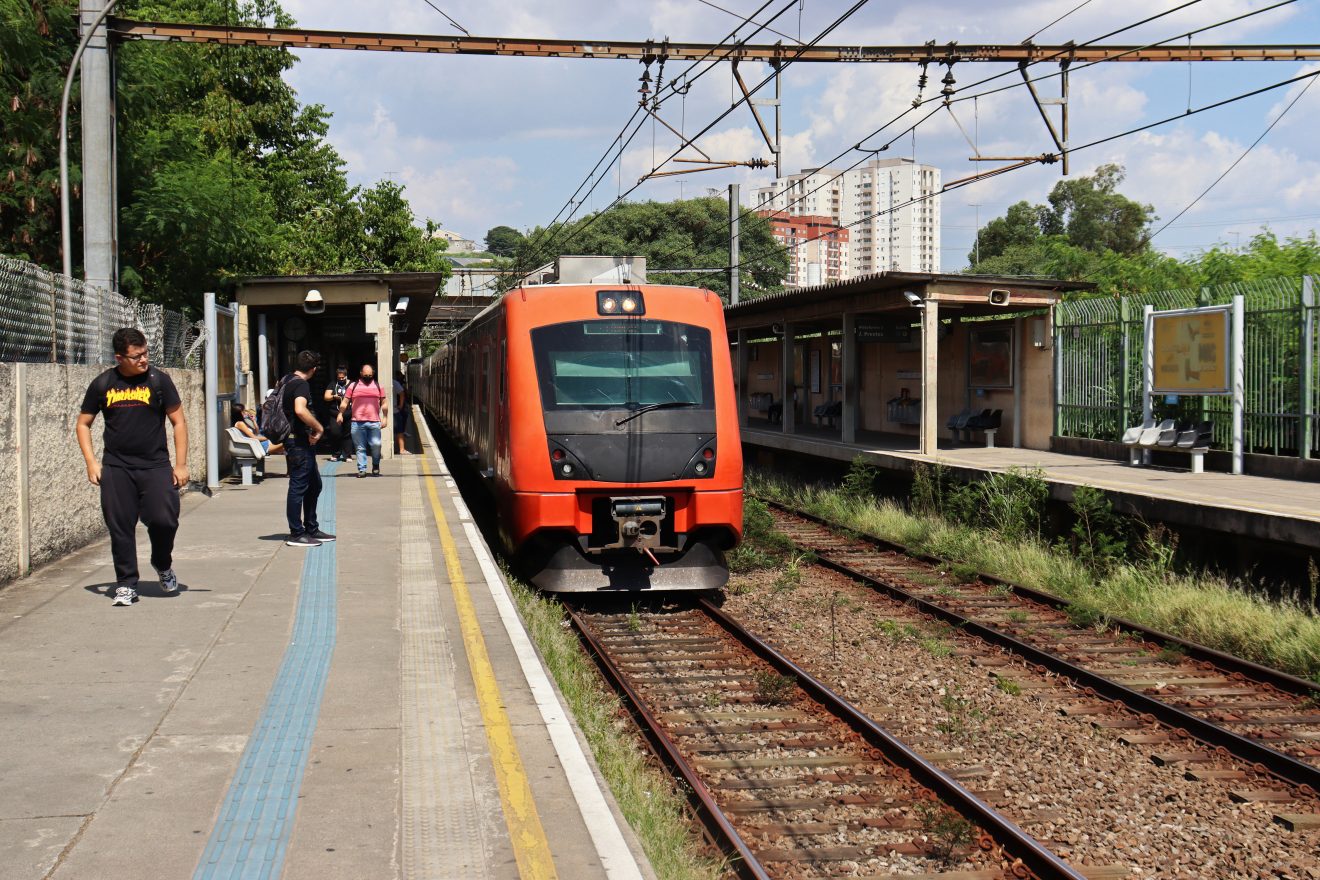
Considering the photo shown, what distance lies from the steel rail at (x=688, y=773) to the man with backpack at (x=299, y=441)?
282 centimetres

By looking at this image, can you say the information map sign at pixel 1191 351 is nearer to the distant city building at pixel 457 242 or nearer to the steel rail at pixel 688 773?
the steel rail at pixel 688 773

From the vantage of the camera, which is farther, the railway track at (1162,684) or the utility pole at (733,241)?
the utility pole at (733,241)

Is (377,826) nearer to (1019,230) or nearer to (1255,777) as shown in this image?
(1255,777)

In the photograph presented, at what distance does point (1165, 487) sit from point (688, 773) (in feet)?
30.4

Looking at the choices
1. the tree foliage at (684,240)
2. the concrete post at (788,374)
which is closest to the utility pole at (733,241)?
the concrete post at (788,374)

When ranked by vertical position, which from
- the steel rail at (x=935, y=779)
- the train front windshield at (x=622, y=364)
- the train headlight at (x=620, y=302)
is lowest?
the steel rail at (x=935, y=779)

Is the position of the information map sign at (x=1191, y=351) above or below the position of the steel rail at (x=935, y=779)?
above

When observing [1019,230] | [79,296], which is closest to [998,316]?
[79,296]

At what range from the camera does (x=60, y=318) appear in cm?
1043

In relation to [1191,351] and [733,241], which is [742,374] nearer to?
[733,241]

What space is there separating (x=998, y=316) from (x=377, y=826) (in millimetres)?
20175

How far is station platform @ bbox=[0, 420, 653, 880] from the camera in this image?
13.5 feet

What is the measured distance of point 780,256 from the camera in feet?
255

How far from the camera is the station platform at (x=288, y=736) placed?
412 centimetres
